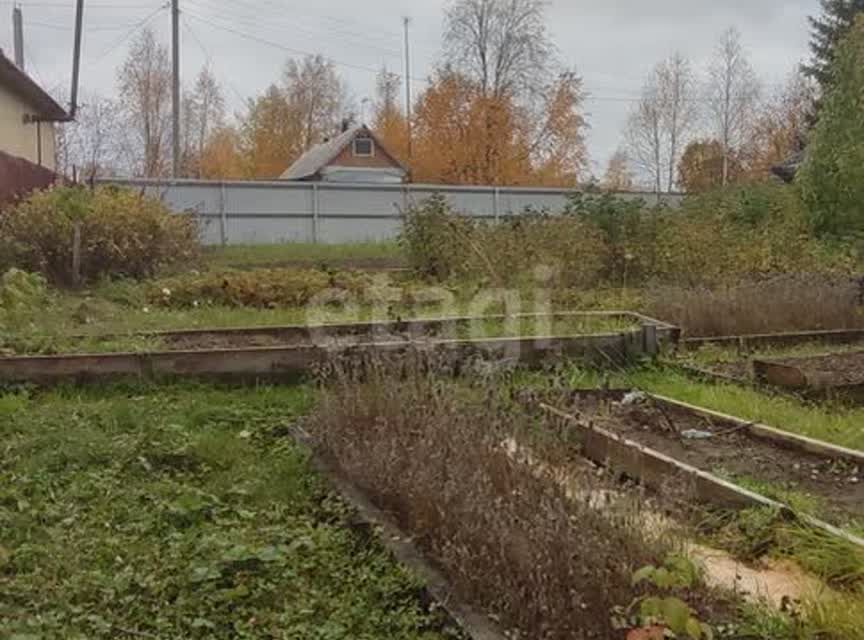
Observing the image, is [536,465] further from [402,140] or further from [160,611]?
[402,140]

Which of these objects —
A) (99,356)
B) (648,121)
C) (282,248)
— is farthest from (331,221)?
(648,121)

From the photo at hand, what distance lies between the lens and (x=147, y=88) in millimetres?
34750

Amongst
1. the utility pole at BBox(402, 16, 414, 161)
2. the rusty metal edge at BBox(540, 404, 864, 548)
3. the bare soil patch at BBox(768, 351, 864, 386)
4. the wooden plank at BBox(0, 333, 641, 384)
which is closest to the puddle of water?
the rusty metal edge at BBox(540, 404, 864, 548)

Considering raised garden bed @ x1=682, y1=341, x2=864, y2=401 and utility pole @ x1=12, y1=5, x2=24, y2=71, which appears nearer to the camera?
raised garden bed @ x1=682, y1=341, x2=864, y2=401

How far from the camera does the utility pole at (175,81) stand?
78.7 ft

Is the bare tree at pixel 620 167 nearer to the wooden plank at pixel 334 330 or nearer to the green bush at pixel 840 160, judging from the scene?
the green bush at pixel 840 160

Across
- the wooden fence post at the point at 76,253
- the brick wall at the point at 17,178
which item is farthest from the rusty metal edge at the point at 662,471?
the brick wall at the point at 17,178

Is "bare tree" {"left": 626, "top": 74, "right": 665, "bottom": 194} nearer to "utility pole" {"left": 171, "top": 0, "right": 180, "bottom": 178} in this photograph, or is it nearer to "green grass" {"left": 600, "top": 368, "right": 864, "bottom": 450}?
"utility pole" {"left": 171, "top": 0, "right": 180, "bottom": 178}

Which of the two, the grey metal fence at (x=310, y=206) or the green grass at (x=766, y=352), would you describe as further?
the grey metal fence at (x=310, y=206)

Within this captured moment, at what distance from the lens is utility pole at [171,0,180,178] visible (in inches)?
944

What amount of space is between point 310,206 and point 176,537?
649 inches

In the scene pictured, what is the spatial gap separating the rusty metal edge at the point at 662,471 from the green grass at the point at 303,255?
29.9 feet

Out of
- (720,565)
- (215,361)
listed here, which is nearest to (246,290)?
(215,361)

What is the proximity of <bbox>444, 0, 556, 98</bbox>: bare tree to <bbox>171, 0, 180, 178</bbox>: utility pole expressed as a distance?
35.6ft
